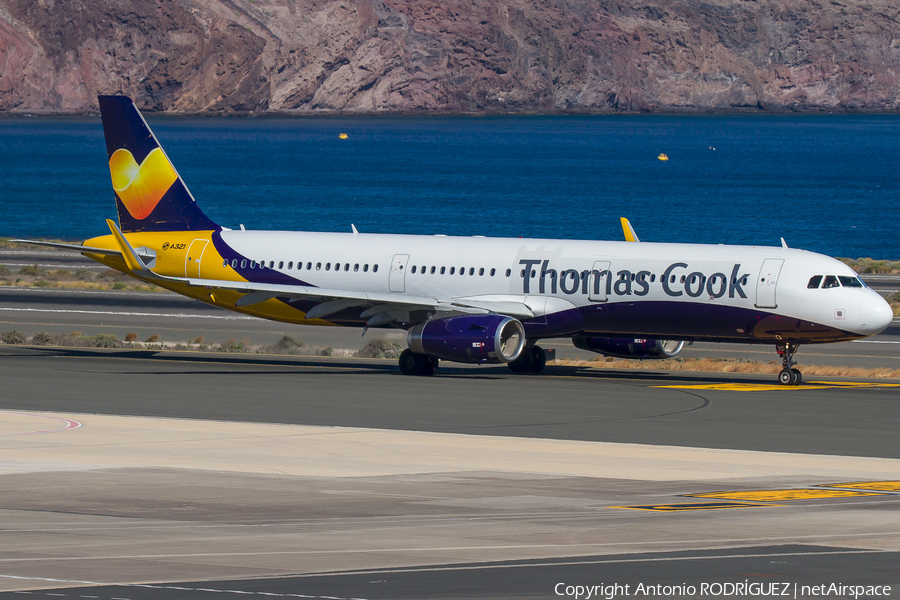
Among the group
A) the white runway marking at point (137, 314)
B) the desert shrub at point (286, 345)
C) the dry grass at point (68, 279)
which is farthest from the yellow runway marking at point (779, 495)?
the dry grass at point (68, 279)

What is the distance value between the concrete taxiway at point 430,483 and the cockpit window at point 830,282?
9.30ft

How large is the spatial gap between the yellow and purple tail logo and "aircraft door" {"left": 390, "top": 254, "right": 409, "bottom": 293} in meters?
9.13

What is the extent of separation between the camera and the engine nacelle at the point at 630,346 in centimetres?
4184

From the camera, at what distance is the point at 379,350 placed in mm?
50281

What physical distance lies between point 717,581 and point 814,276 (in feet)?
81.7

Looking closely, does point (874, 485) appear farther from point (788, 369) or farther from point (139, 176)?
point (139, 176)

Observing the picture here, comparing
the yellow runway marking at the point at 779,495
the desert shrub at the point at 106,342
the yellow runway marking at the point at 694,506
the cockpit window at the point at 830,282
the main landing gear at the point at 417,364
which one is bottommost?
the yellow runway marking at the point at 694,506

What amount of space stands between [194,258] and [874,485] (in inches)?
1087

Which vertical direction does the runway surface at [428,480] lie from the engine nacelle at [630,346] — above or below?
below

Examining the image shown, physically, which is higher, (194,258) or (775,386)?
(194,258)

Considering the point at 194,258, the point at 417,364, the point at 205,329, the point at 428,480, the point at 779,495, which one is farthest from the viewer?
the point at 205,329

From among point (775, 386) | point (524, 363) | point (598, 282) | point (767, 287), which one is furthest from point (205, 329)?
point (767, 287)

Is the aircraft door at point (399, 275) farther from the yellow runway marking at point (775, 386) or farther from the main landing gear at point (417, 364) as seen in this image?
the yellow runway marking at point (775, 386)

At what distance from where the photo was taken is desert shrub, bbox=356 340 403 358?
49825mm
